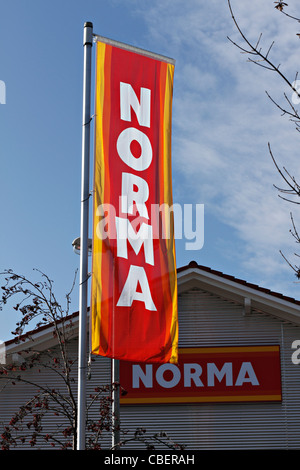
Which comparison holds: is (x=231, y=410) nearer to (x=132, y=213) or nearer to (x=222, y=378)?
(x=222, y=378)

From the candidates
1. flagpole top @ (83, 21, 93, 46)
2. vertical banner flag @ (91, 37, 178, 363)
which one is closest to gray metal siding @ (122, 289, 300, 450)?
vertical banner flag @ (91, 37, 178, 363)

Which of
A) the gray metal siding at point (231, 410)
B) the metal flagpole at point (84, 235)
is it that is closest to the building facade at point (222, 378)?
the gray metal siding at point (231, 410)

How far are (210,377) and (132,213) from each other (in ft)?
29.0

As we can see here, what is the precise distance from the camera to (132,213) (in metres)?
11.4

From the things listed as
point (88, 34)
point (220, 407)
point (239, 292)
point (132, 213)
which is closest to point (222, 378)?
point (220, 407)

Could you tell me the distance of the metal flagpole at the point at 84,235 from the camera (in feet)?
36.0

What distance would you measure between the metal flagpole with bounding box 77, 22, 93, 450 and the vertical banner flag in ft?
0.90

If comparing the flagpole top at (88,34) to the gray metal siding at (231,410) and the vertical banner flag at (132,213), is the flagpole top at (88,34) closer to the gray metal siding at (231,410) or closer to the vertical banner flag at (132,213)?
the vertical banner flag at (132,213)

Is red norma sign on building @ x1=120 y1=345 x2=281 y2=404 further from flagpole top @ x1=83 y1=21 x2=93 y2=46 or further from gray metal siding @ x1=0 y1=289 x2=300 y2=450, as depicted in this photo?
flagpole top @ x1=83 y1=21 x2=93 y2=46

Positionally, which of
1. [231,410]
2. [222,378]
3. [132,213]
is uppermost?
[132,213]

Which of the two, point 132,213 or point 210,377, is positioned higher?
point 132,213

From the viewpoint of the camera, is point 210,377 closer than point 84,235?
No
